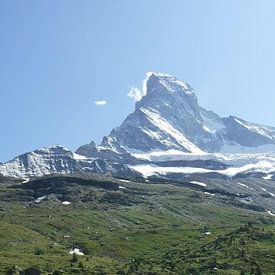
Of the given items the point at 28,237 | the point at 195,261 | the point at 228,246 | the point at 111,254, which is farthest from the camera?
the point at 28,237

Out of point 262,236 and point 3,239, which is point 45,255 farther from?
point 262,236

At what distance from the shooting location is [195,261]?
139 m

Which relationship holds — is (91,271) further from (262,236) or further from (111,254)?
(262,236)

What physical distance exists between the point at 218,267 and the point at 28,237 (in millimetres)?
78790

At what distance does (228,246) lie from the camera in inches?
6029

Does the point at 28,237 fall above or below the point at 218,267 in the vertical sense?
above

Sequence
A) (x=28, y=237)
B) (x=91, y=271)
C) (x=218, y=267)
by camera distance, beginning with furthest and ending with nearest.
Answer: (x=28, y=237) < (x=218, y=267) < (x=91, y=271)

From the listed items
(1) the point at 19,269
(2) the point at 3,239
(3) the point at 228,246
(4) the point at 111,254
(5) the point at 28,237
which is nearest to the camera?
(1) the point at 19,269

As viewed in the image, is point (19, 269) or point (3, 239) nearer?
point (19, 269)

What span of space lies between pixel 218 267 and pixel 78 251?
50.7 meters

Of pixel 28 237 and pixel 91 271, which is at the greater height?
pixel 28 237

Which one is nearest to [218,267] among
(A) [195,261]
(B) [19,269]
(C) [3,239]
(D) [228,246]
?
(A) [195,261]

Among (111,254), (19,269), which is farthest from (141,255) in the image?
(19,269)

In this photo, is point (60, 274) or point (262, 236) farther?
point (262, 236)
